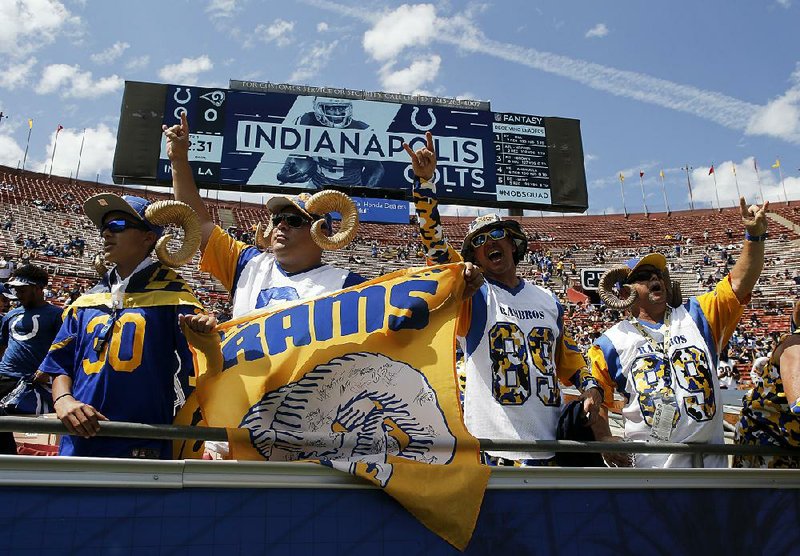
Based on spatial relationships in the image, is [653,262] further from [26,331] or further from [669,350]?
[26,331]

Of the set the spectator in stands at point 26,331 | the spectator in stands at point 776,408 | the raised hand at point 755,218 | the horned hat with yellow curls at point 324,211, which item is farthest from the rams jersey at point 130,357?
the raised hand at point 755,218

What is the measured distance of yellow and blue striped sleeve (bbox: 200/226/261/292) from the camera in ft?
8.25

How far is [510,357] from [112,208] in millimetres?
1621

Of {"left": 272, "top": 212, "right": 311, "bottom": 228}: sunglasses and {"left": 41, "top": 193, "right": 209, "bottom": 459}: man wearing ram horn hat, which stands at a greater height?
{"left": 272, "top": 212, "right": 311, "bottom": 228}: sunglasses

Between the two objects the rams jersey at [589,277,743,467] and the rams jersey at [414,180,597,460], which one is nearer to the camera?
the rams jersey at [414,180,597,460]

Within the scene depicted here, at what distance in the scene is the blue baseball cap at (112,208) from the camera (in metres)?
2.17

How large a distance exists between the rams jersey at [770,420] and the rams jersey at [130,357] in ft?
7.23

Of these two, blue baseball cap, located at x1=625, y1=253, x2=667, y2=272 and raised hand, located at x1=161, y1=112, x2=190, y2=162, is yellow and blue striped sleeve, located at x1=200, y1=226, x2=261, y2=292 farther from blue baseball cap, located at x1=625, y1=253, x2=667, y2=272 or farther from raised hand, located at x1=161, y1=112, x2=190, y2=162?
blue baseball cap, located at x1=625, y1=253, x2=667, y2=272

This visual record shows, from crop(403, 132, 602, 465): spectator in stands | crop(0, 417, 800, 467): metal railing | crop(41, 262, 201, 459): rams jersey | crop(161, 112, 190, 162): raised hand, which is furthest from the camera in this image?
crop(161, 112, 190, 162): raised hand

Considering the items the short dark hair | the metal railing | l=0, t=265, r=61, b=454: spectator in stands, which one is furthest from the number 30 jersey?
the short dark hair

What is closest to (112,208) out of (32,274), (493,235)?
(493,235)

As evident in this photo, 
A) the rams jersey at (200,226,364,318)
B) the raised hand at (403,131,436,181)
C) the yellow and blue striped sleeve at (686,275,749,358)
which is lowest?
the yellow and blue striped sleeve at (686,275,749,358)

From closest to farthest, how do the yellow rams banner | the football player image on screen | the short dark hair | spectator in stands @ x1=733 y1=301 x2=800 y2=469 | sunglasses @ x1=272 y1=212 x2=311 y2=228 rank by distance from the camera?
the yellow rams banner
spectator in stands @ x1=733 y1=301 x2=800 y2=469
sunglasses @ x1=272 y1=212 x2=311 y2=228
the short dark hair
the football player image on screen

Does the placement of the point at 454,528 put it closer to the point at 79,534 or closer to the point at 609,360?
the point at 79,534
